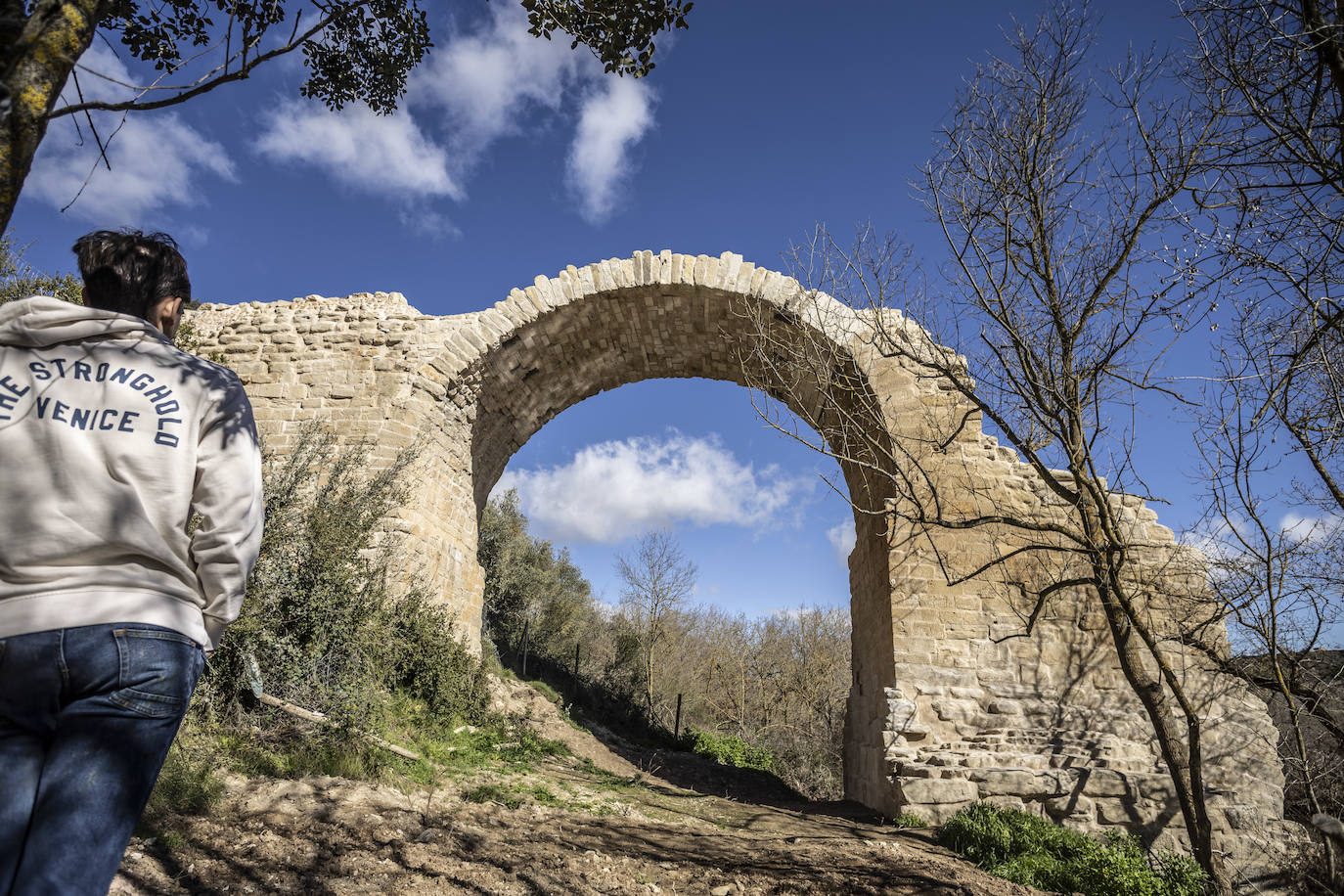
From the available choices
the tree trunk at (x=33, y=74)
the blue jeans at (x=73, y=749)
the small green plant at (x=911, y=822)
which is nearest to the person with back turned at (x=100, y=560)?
the blue jeans at (x=73, y=749)

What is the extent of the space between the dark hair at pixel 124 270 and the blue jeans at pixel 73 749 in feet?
2.71

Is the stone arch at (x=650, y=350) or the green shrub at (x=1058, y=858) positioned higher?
the stone arch at (x=650, y=350)

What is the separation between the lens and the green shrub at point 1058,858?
499cm

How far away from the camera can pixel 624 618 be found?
24953mm

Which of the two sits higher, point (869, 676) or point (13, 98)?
point (13, 98)

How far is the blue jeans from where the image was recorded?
117 cm

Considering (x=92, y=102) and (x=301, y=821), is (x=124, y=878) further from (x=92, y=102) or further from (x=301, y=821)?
(x=92, y=102)

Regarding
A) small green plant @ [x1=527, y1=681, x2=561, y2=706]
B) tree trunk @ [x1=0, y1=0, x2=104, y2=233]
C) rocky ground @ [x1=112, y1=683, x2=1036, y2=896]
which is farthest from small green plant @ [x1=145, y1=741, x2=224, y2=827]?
small green plant @ [x1=527, y1=681, x2=561, y2=706]

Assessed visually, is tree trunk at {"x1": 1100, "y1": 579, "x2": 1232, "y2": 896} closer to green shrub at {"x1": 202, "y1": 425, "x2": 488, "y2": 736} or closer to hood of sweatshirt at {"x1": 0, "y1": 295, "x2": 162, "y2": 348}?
green shrub at {"x1": 202, "y1": 425, "x2": 488, "y2": 736}

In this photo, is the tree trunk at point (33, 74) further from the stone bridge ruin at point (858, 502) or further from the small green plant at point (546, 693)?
the small green plant at point (546, 693)

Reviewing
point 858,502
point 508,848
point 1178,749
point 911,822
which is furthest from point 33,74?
point 858,502

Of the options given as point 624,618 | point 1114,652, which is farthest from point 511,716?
point 624,618

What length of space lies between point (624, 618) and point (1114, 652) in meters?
18.9

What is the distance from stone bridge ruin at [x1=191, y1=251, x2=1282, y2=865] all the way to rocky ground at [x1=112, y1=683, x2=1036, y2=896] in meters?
1.46
